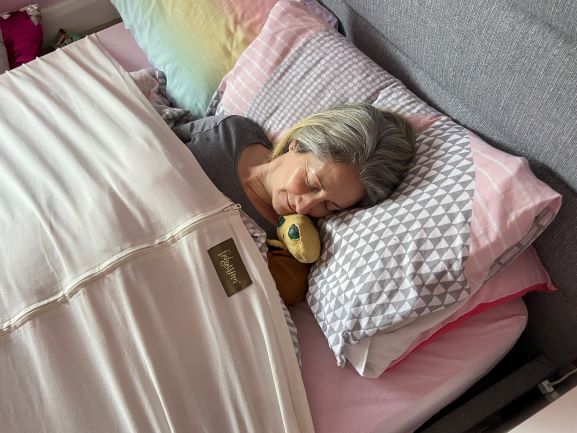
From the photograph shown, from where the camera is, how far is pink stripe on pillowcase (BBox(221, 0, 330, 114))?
1398mm

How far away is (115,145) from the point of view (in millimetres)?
1176

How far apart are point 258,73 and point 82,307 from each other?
0.76 m

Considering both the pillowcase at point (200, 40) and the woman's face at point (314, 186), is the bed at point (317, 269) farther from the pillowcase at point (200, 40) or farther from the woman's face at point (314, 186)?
the pillowcase at point (200, 40)

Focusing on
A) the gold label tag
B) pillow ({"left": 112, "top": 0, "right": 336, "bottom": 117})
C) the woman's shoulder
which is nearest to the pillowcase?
pillow ({"left": 112, "top": 0, "right": 336, "bottom": 117})

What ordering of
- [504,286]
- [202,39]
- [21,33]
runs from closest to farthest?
[504,286] < [202,39] < [21,33]

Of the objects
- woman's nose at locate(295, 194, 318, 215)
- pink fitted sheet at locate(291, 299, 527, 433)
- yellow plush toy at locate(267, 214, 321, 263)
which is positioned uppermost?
woman's nose at locate(295, 194, 318, 215)

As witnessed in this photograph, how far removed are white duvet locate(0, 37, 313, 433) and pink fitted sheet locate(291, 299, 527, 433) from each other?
0.25 ft

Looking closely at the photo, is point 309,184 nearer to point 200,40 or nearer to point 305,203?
point 305,203

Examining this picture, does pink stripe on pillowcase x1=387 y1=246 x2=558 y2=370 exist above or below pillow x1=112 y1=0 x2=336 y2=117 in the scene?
below

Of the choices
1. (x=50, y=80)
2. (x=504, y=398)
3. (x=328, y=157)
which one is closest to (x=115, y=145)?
(x=50, y=80)

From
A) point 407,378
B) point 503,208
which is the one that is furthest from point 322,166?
point 407,378

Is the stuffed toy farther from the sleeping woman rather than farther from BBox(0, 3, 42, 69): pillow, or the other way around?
BBox(0, 3, 42, 69): pillow

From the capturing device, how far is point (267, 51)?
55.5 inches

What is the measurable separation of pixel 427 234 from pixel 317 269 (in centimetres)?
25
